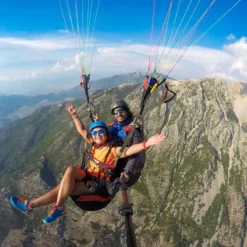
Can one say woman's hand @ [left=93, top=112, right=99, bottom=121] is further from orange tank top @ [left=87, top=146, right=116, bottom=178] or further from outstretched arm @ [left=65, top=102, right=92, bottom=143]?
orange tank top @ [left=87, top=146, right=116, bottom=178]

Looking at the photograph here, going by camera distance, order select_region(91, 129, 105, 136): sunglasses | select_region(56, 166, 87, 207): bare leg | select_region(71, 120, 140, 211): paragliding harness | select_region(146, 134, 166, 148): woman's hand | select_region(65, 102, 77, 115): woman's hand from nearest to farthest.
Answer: select_region(146, 134, 166, 148): woman's hand < select_region(56, 166, 87, 207): bare leg < select_region(71, 120, 140, 211): paragliding harness < select_region(91, 129, 105, 136): sunglasses < select_region(65, 102, 77, 115): woman's hand

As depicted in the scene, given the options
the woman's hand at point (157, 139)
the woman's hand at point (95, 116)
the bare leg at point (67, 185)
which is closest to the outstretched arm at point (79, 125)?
the woman's hand at point (95, 116)

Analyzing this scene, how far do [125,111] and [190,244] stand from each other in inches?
7713

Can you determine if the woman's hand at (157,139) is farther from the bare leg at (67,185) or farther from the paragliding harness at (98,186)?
the bare leg at (67,185)

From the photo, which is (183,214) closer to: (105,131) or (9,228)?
(9,228)

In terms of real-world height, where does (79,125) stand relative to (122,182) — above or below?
above

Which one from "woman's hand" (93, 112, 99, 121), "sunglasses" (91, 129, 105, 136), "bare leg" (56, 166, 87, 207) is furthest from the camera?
"woman's hand" (93, 112, 99, 121)

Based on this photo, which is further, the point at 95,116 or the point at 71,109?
the point at 95,116

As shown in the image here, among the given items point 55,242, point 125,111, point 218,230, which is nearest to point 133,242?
point 125,111

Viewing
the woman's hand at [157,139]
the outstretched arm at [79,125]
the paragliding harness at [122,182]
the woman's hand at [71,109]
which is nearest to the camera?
the woman's hand at [157,139]

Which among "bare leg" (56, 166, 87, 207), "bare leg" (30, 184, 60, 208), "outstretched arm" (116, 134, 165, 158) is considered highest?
"outstretched arm" (116, 134, 165, 158)

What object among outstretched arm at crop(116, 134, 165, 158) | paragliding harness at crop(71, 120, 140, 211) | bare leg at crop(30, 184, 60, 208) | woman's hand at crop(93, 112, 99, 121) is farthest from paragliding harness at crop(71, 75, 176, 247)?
woman's hand at crop(93, 112, 99, 121)

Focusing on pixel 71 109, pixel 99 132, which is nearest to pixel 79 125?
pixel 71 109

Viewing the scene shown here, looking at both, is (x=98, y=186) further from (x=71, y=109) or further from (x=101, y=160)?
(x=71, y=109)
